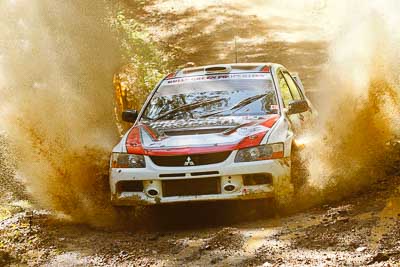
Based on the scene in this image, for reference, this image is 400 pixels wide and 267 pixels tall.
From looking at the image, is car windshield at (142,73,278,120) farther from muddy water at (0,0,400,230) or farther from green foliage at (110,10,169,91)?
green foliage at (110,10,169,91)

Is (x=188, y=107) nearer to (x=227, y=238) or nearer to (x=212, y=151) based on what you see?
(x=212, y=151)

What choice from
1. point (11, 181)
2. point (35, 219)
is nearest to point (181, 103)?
point (35, 219)

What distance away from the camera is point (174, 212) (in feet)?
26.9

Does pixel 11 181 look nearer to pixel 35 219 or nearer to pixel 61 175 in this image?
pixel 61 175

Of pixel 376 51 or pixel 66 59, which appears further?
pixel 66 59

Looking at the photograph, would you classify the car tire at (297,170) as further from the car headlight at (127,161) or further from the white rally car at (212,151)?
the car headlight at (127,161)

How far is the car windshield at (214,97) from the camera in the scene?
27.4 ft

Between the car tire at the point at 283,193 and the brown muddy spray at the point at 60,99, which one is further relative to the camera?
the brown muddy spray at the point at 60,99

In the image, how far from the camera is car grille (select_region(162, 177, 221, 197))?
23.9 feet

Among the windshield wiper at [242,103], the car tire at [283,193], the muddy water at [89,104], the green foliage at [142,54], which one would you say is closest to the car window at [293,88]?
the muddy water at [89,104]

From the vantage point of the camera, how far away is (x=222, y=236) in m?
6.55

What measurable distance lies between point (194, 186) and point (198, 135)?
1.98 ft

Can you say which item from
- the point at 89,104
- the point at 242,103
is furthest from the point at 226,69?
the point at 89,104

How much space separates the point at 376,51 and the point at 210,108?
17.9 feet
